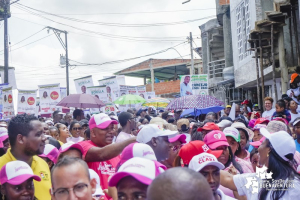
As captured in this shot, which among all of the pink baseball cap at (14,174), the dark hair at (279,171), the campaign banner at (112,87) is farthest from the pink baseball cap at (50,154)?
the campaign banner at (112,87)

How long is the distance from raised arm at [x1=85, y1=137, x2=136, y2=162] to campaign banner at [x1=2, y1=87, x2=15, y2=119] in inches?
418

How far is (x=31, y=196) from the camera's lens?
331 centimetres

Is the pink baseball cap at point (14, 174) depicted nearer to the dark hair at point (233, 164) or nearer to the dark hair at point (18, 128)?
the dark hair at point (18, 128)

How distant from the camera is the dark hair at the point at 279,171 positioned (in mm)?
3221

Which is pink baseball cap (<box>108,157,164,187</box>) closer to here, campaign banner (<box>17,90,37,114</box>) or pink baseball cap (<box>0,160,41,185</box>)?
pink baseball cap (<box>0,160,41,185</box>)

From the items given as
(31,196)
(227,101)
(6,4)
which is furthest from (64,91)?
(31,196)

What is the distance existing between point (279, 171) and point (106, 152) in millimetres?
1668

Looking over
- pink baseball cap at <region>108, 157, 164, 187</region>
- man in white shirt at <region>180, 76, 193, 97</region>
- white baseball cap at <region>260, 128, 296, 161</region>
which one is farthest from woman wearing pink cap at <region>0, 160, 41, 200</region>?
man in white shirt at <region>180, 76, 193, 97</region>

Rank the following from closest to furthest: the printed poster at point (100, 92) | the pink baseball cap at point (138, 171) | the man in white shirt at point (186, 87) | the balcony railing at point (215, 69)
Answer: the pink baseball cap at point (138, 171) → the man in white shirt at point (186, 87) → the printed poster at point (100, 92) → the balcony railing at point (215, 69)

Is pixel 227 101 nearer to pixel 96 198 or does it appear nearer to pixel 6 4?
pixel 6 4

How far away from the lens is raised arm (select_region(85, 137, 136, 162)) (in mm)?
3828

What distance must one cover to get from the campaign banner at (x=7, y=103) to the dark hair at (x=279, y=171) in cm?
1196

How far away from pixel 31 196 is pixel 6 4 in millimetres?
18437

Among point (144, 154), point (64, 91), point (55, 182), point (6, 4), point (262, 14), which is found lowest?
point (55, 182)
